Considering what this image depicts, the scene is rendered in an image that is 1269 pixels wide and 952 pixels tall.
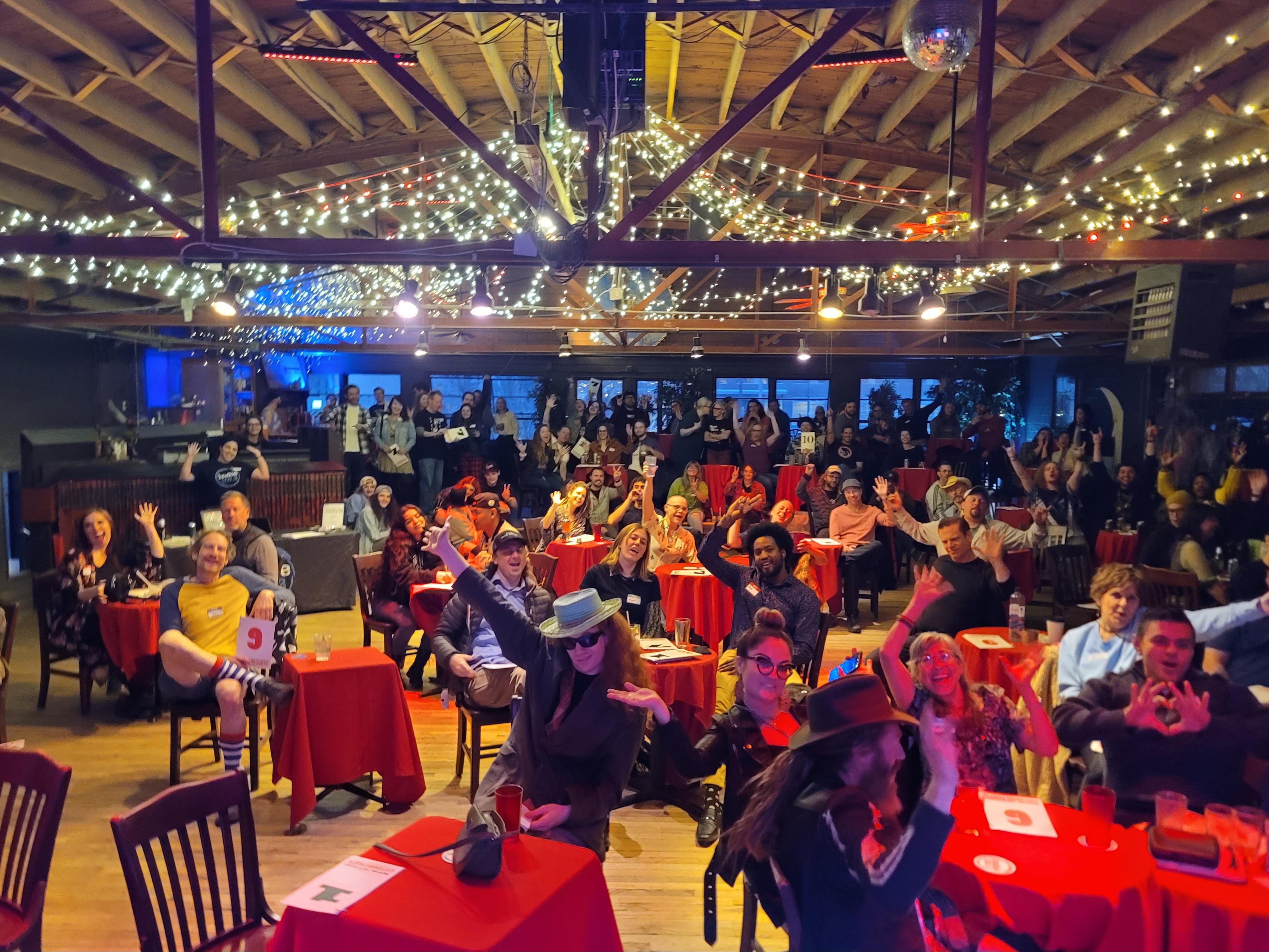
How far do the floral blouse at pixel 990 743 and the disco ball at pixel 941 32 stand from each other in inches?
108

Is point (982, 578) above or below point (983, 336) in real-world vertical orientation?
below

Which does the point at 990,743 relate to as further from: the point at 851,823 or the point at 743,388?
the point at 743,388

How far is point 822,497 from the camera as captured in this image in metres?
9.30

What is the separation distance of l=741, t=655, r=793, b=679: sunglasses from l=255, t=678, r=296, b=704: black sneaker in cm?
237

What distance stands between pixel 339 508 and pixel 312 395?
8.77 metres

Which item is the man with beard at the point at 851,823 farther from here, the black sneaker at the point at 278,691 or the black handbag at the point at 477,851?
the black sneaker at the point at 278,691

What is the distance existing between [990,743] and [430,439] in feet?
31.7

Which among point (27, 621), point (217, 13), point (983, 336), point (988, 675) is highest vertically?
point (217, 13)

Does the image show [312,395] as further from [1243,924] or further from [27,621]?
[1243,924]

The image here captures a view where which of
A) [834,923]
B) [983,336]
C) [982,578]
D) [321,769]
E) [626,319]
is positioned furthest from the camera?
[983,336]

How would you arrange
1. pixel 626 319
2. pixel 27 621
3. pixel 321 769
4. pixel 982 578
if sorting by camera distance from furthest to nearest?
pixel 626 319 → pixel 27 621 → pixel 982 578 → pixel 321 769

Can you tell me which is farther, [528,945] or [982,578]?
[982,578]

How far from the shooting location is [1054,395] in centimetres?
1541

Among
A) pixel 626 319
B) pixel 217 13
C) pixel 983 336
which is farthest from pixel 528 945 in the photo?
pixel 983 336
